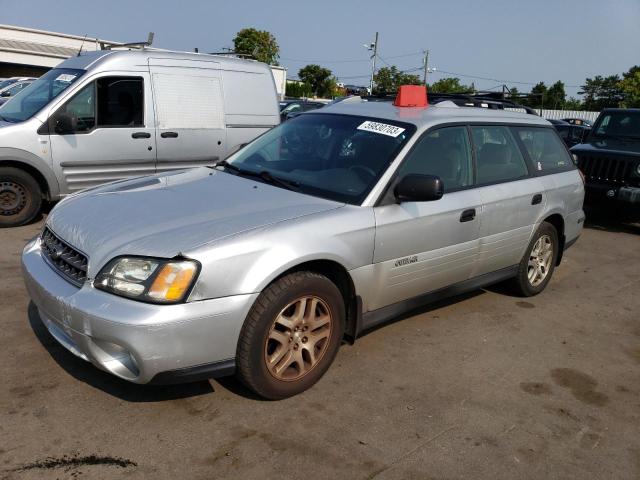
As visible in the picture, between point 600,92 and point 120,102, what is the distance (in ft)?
189

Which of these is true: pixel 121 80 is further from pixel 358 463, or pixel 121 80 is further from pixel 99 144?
pixel 358 463

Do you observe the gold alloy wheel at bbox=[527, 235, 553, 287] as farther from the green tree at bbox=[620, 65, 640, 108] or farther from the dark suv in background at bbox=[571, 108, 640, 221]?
the green tree at bbox=[620, 65, 640, 108]

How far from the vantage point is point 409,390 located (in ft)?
11.2

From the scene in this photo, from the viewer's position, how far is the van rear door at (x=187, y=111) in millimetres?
6965

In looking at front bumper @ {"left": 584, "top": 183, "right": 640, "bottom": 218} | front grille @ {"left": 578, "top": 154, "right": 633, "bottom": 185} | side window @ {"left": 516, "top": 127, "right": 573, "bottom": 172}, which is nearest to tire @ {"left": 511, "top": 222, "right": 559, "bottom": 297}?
side window @ {"left": 516, "top": 127, "right": 573, "bottom": 172}

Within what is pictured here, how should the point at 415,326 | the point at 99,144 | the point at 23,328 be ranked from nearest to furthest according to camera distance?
the point at 23,328 < the point at 415,326 < the point at 99,144

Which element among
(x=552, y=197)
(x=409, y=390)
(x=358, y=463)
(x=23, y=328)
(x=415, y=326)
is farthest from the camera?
(x=552, y=197)

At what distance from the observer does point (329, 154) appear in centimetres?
394

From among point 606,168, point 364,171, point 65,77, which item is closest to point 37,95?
point 65,77

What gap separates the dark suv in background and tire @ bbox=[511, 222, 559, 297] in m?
3.63

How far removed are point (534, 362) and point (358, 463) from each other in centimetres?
184

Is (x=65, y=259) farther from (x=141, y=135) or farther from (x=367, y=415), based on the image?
(x=141, y=135)

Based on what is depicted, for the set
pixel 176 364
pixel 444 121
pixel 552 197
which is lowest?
pixel 176 364

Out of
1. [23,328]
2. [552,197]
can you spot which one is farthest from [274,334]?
[552,197]
